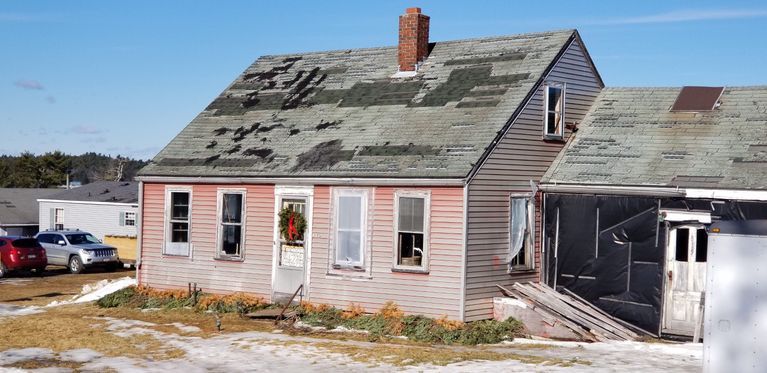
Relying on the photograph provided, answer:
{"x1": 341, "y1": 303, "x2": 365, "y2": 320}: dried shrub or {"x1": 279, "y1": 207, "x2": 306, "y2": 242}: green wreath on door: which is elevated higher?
Result: {"x1": 279, "y1": 207, "x2": 306, "y2": 242}: green wreath on door

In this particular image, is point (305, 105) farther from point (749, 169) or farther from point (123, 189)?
point (123, 189)

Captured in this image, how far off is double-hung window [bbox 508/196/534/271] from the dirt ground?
9.49 ft

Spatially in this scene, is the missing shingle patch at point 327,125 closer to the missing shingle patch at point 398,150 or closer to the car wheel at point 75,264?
the missing shingle patch at point 398,150

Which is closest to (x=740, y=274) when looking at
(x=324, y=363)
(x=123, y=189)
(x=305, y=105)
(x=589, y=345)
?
(x=589, y=345)

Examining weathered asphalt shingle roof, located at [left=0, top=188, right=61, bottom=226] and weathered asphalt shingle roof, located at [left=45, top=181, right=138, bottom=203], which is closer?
weathered asphalt shingle roof, located at [left=45, top=181, right=138, bottom=203]

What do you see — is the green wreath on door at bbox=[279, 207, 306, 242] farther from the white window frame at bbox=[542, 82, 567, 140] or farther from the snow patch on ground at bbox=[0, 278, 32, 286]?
the snow patch on ground at bbox=[0, 278, 32, 286]

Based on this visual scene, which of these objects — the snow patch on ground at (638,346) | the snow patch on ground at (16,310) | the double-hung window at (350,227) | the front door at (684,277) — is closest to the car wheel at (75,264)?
the snow patch on ground at (16,310)

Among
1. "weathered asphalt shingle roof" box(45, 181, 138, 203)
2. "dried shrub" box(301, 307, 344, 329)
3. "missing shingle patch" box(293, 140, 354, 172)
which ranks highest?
"missing shingle patch" box(293, 140, 354, 172)

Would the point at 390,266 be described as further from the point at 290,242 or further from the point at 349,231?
the point at 290,242

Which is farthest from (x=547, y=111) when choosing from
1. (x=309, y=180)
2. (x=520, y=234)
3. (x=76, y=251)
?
(x=76, y=251)

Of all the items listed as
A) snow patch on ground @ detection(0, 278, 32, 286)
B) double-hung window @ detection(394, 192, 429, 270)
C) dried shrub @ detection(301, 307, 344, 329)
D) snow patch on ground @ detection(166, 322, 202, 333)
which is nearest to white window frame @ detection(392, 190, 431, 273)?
double-hung window @ detection(394, 192, 429, 270)

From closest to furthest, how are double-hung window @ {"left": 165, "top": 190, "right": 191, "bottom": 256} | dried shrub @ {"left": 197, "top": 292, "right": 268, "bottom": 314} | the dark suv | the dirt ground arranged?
1. the dirt ground
2. dried shrub @ {"left": 197, "top": 292, "right": 268, "bottom": 314}
3. double-hung window @ {"left": 165, "top": 190, "right": 191, "bottom": 256}
4. the dark suv

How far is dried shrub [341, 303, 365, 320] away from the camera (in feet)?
72.6

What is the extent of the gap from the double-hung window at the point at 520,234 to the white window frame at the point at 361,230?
3.40 metres
